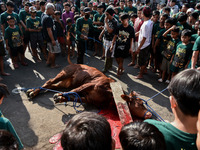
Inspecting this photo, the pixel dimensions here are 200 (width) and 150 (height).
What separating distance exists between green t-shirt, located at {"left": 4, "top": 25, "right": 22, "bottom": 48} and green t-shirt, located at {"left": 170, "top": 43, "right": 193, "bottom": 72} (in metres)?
5.12

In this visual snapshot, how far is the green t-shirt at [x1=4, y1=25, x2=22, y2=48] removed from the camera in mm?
5875

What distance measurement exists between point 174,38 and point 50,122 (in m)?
3.93

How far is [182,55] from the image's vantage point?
177 inches

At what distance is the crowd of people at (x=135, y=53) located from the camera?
3.99 feet

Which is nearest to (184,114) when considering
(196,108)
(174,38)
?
(196,108)

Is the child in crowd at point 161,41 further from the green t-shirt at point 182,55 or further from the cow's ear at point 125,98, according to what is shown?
the cow's ear at point 125,98

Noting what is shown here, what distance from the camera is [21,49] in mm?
6398

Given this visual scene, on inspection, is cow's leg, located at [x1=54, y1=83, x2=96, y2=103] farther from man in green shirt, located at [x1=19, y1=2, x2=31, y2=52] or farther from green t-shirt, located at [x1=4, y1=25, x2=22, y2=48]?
man in green shirt, located at [x1=19, y1=2, x2=31, y2=52]

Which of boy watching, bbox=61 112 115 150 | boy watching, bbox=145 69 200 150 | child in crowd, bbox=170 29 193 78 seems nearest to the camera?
boy watching, bbox=61 112 115 150

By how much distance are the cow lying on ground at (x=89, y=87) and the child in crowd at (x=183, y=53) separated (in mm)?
1698

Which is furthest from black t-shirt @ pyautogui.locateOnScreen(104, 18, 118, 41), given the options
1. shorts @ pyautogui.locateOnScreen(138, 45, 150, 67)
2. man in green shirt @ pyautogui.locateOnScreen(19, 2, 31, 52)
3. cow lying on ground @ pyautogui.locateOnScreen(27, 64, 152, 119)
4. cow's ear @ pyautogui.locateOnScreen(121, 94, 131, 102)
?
man in green shirt @ pyautogui.locateOnScreen(19, 2, 31, 52)

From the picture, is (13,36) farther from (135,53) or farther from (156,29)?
(156,29)

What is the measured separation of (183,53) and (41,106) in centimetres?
382

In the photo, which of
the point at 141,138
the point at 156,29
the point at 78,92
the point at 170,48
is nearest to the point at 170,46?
the point at 170,48
